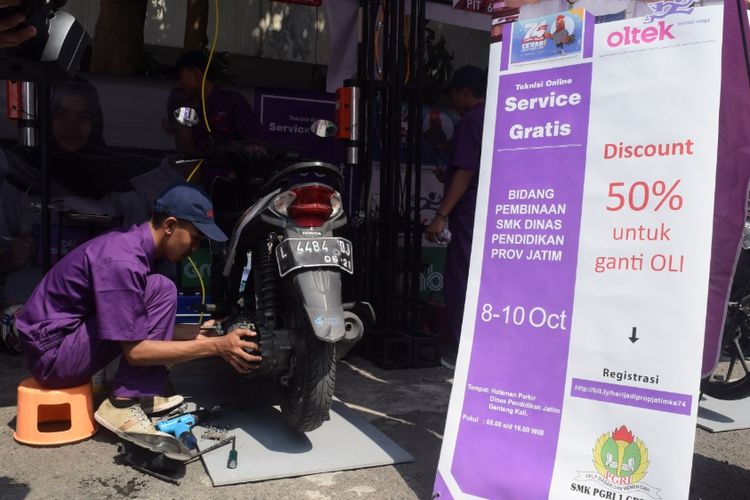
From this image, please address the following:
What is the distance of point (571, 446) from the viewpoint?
86.8 inches

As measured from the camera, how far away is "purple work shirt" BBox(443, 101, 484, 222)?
4.16m

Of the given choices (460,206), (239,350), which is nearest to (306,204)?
(239,350)

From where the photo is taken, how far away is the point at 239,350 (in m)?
2.98

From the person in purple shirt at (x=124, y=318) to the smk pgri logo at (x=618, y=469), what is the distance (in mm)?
1521

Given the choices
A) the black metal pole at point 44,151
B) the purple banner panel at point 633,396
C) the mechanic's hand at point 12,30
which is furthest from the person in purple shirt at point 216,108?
the purple banner panel at point 633,396

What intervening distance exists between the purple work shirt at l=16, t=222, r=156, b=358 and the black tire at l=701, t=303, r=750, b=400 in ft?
8.74

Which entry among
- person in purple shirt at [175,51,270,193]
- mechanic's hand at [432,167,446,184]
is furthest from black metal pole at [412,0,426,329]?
person in purple shirt at [175,51,270,193]

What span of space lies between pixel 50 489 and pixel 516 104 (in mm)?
2356

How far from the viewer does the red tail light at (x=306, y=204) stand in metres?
3.07

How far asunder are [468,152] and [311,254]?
5.30ft

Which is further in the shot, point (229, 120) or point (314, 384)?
point (229, 120)

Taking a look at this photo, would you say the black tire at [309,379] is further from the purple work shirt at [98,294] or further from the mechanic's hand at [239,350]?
the purple work shirt at [98,294]

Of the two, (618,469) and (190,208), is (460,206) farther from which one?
(618,469)

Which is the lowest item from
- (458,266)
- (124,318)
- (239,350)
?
(239,350)
